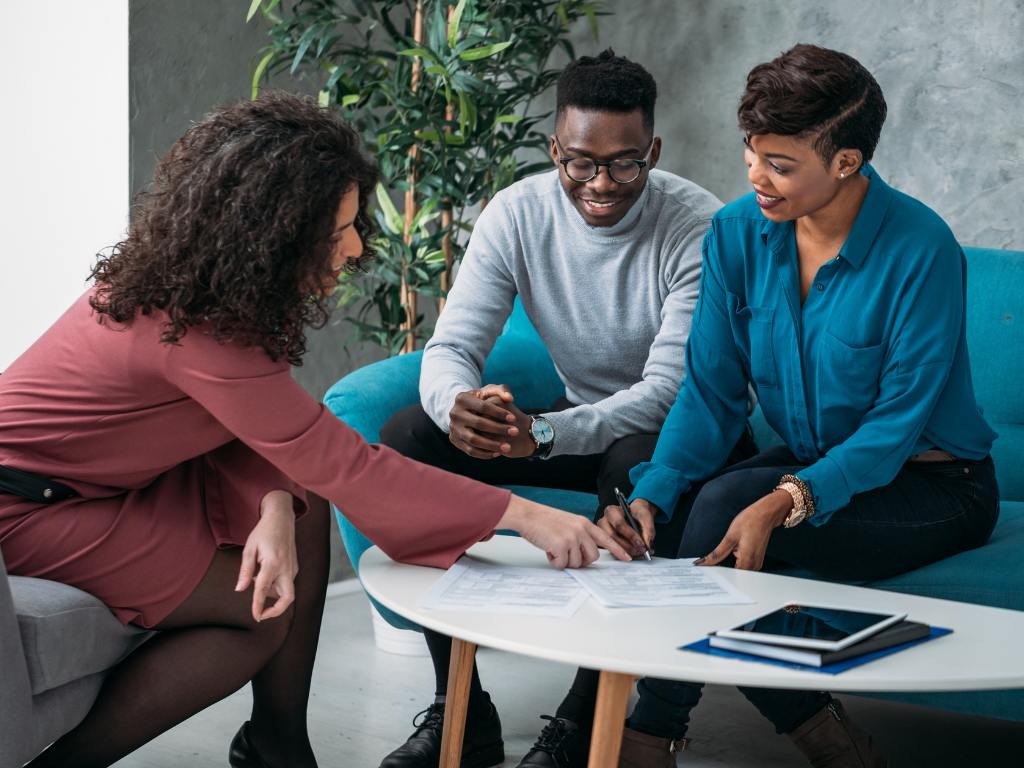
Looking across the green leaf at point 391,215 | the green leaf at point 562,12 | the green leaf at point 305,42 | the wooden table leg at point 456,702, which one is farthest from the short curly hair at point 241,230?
the green leaf at point 562,12

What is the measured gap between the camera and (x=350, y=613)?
3.17 meters

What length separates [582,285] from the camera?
2.42 metres

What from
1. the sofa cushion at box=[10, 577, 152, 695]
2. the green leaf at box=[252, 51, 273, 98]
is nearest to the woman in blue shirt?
the sofa cushion at box=[10, 577, 152, 695]

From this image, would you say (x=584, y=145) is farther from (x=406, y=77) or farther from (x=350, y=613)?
(x=350, y=613)

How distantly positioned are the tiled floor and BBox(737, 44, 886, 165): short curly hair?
109cm

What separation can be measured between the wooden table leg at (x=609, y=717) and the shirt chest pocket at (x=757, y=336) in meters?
0.88

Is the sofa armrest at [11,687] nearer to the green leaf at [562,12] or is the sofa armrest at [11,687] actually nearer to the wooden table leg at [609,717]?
the wooden table leg at [609,717]

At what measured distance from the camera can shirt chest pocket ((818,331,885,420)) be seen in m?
1.92

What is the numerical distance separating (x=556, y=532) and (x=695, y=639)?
350mm

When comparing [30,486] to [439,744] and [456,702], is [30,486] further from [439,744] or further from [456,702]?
[439,744]

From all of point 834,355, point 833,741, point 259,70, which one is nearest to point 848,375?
point 834,355

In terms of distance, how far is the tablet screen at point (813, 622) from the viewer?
1.27m

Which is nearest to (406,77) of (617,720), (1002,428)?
(1002,428)

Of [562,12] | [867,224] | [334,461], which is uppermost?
[562,12]
